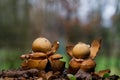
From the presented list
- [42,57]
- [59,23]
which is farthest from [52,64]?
[59,23]

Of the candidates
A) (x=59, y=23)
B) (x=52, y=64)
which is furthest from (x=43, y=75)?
(x=59, y=23)

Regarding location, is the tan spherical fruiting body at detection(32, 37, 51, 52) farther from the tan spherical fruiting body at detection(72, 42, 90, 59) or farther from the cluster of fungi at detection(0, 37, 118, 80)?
the tan spherical fruiting body at detection(72, 42, 90, 59)

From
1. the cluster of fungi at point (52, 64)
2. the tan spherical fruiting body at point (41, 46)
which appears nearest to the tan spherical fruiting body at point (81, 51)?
the cluster of fungi at point (52, 64)

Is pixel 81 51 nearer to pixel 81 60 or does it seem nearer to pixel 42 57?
pixel 81 60

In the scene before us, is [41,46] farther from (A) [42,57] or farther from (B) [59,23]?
(B) [59,23]

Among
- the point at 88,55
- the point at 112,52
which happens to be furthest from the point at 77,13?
the point at 88,55

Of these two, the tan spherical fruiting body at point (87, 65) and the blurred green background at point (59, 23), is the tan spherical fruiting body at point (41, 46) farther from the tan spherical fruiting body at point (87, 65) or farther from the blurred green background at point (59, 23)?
the blurred green background at point (59, 23)

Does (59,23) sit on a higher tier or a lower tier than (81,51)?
lower

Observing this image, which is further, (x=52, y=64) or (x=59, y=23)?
(x=59, y=23)

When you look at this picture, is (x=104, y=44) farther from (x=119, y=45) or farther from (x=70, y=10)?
(x=70, y=10)
